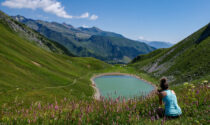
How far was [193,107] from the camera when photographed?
28.0ft

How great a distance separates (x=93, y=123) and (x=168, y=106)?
3.79m

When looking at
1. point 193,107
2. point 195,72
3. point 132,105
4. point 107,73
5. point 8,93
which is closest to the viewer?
point 193,107

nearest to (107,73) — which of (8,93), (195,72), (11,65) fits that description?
(195,72)

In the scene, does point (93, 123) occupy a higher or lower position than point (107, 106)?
lower

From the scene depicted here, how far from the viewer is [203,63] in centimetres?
7544

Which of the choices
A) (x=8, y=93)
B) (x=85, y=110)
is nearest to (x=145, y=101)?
(x=85, y=110)

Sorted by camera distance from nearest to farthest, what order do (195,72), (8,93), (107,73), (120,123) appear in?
(120,123)
(8,93)
(195,72)
(107,73)

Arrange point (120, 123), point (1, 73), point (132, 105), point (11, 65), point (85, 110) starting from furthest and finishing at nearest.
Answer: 1. point (11, 65)
2. point (1, 73)
3. point (132, 105)
4. point (85, 110)
5. point (120, 123)

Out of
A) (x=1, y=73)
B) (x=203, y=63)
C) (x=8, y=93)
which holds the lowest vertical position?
(x=8, y=93)

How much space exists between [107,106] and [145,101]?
305 centimetres

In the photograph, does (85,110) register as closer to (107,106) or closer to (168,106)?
(107,106)

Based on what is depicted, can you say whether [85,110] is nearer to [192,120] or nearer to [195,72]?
[192,120]

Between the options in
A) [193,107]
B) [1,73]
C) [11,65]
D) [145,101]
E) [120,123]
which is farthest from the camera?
[11,65]

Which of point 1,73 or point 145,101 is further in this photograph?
point 1,73
